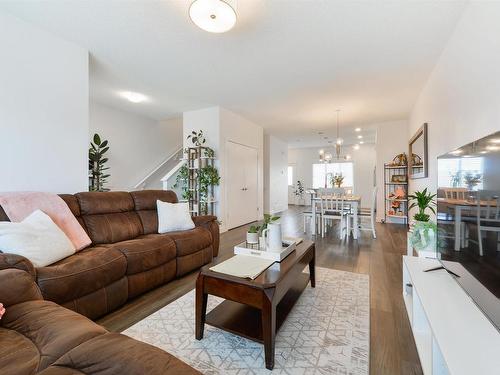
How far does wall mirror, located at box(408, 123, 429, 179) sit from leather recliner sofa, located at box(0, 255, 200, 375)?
418cm

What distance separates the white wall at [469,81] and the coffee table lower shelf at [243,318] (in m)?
1.91

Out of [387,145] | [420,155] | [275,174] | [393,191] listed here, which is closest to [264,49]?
[420,155]

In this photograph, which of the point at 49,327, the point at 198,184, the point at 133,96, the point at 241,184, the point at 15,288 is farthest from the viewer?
the point at 241,184

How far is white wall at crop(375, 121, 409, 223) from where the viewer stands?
19.1 ft

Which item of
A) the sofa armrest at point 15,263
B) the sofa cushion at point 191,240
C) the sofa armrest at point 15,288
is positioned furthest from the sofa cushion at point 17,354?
the sofa cushion at point 191,240

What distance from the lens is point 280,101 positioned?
445 centimetres

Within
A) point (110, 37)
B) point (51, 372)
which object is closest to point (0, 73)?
point (110, 37)

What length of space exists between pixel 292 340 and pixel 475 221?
4.20 ft

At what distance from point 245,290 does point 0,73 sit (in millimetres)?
2957

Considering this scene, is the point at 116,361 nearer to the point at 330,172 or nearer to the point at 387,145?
the point at 387,145

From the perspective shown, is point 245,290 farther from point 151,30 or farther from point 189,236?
point 151,30

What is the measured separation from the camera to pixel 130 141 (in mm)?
5391

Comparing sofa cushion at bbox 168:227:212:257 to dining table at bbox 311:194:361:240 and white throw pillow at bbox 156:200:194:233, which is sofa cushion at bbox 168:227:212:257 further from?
dining table at bbox 311:194:361:240

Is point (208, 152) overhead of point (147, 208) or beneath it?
overhead
